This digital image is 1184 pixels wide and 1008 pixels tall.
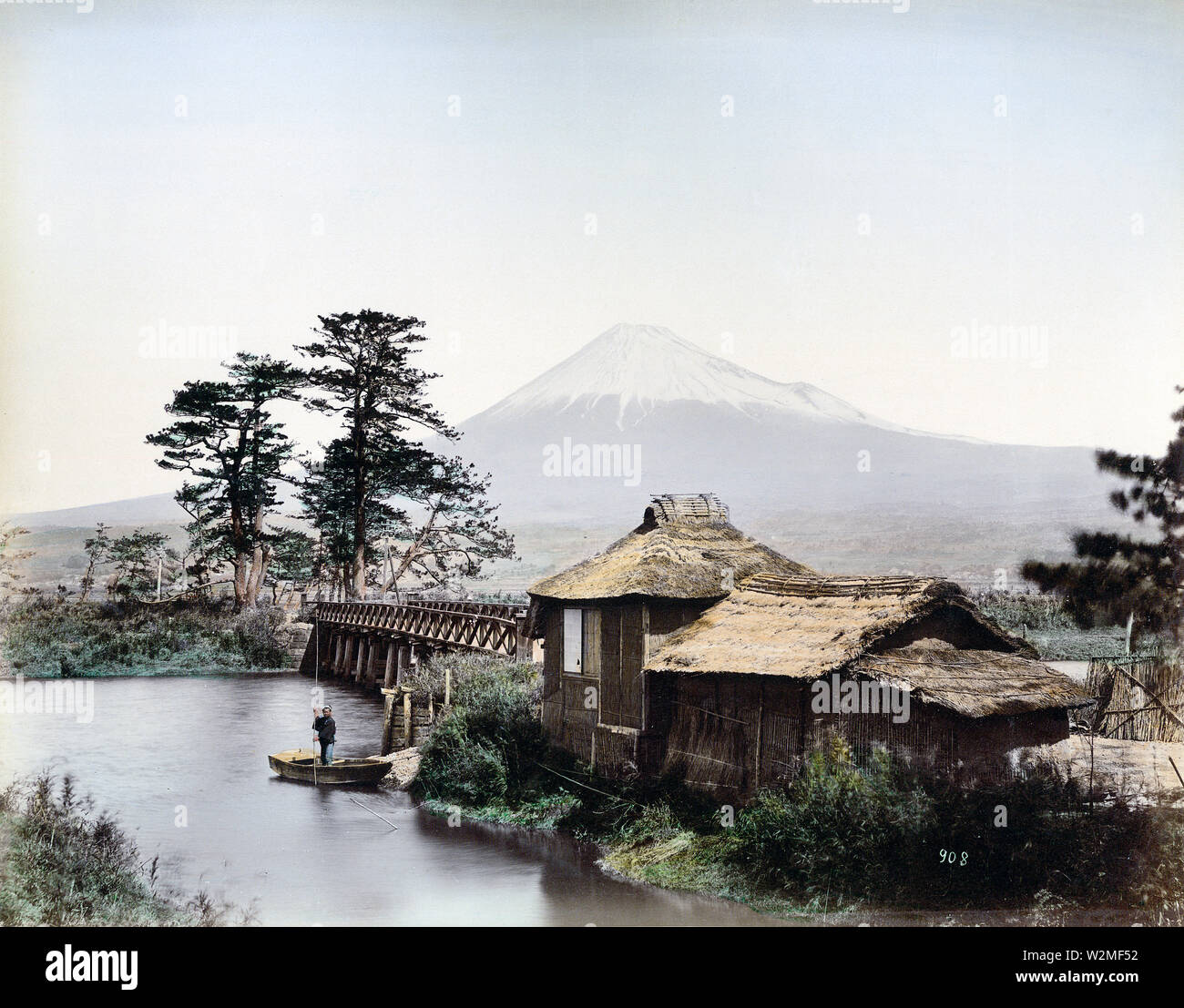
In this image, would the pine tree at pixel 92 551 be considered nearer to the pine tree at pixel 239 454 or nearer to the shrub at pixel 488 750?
the pine tree at pixel 239 454

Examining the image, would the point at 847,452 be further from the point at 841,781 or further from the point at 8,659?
the point at 841,781

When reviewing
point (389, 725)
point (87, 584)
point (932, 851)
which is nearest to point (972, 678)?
point (932, 851)

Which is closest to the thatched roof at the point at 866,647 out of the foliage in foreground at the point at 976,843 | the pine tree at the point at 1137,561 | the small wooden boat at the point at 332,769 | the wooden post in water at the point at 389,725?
the foliage in foreground at the point at 976,843

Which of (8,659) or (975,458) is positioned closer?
(8,659)

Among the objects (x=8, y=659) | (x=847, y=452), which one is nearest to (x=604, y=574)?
(x=8, y=659)

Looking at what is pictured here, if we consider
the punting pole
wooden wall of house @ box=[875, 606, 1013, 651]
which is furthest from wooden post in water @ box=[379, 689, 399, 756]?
wooden wall of house @ box=[875, 606, 1013, 651]

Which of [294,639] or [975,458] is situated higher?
[975,458]

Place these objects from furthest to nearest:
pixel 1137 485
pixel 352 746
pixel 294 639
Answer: pixel 294 639 < pixel 352 746 < pixel 1137 485
